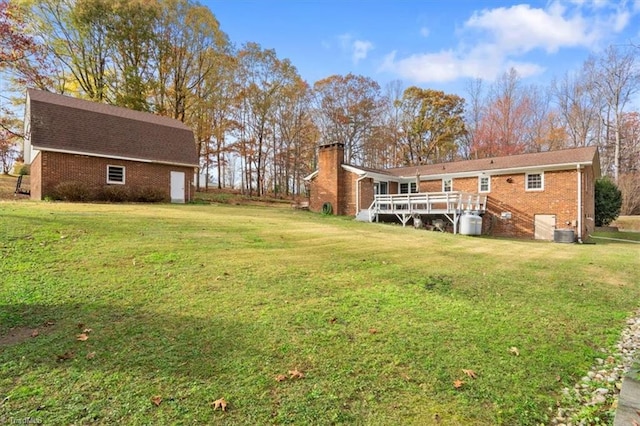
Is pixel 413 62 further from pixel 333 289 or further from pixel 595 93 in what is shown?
pixel 333 289

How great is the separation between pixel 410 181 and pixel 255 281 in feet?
66.8

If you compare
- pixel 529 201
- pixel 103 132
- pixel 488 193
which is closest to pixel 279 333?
pixel 529 201

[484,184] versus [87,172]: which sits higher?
[87,172]

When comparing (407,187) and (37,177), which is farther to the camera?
(407,187)

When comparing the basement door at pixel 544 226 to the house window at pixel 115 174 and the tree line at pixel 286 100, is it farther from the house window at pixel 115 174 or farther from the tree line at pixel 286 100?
the house window at pixel 115 174

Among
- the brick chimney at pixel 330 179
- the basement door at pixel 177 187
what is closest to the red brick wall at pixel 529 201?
the brick chimney at pixel 330 179

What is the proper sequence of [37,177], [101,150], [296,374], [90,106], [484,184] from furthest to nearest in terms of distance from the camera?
1. [484,184]
2. [90,106]
3. [101,150]
4. [37,177]
5. [296,374]

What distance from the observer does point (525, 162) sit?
18.7 m

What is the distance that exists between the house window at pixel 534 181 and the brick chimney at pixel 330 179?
36.2ft

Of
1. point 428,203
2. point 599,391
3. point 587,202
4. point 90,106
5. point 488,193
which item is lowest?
Answer: point 599,391

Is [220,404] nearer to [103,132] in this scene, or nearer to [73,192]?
[73,192]

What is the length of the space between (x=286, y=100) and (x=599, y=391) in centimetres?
3275

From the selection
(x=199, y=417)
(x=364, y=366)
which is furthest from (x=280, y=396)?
(x=364, y=366)

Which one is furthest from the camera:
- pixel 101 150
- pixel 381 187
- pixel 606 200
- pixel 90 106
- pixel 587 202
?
pixel 381 187
